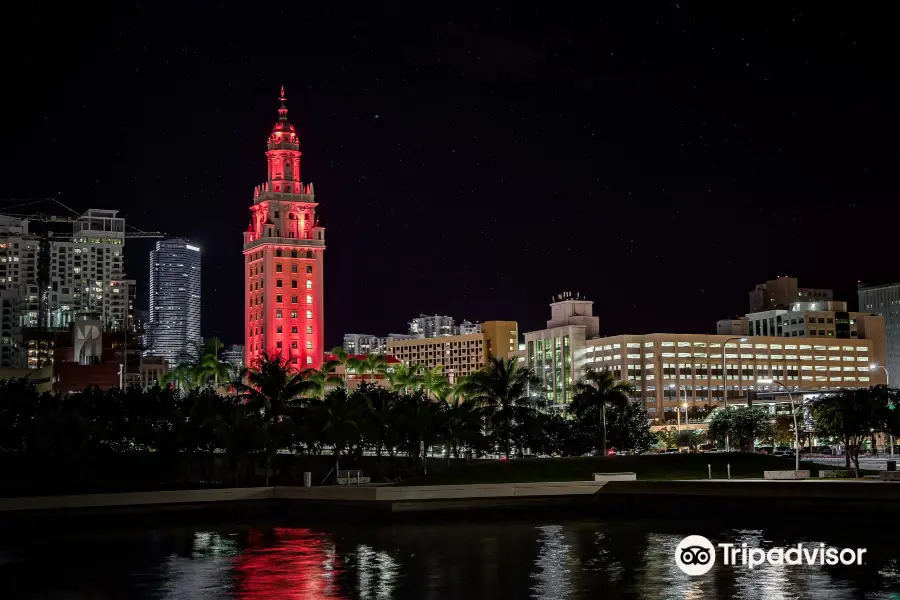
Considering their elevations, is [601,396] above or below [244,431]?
above

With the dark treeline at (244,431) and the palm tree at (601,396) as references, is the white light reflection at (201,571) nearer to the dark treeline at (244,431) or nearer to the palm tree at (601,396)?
the dark treeline at (244,431)

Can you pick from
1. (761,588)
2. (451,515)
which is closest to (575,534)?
(451,515)

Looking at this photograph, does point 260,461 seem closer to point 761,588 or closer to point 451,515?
point 451,515

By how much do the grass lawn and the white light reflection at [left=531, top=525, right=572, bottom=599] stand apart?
26.2 meters

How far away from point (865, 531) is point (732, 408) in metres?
84.0

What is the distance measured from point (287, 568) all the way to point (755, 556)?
18.2 meters

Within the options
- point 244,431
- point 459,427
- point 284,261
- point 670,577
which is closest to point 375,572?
point 670,577

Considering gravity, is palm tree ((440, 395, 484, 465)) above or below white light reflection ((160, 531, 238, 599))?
above

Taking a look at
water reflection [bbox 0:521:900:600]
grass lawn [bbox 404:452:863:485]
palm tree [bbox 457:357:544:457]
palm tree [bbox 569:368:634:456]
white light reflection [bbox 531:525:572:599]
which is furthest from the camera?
palm tree [bbox 569:368:634:456]

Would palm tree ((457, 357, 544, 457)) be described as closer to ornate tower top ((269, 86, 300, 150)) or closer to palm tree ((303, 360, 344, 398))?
palm tree ((303, 360, 344, 398))

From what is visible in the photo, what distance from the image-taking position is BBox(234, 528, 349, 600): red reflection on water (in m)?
36.4

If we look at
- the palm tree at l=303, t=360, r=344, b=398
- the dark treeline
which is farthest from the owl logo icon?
the palm tree at l=303, t=360, r=344, b=398

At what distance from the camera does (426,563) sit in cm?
4328

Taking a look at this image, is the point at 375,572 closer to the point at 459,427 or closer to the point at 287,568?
the point at 287,568
